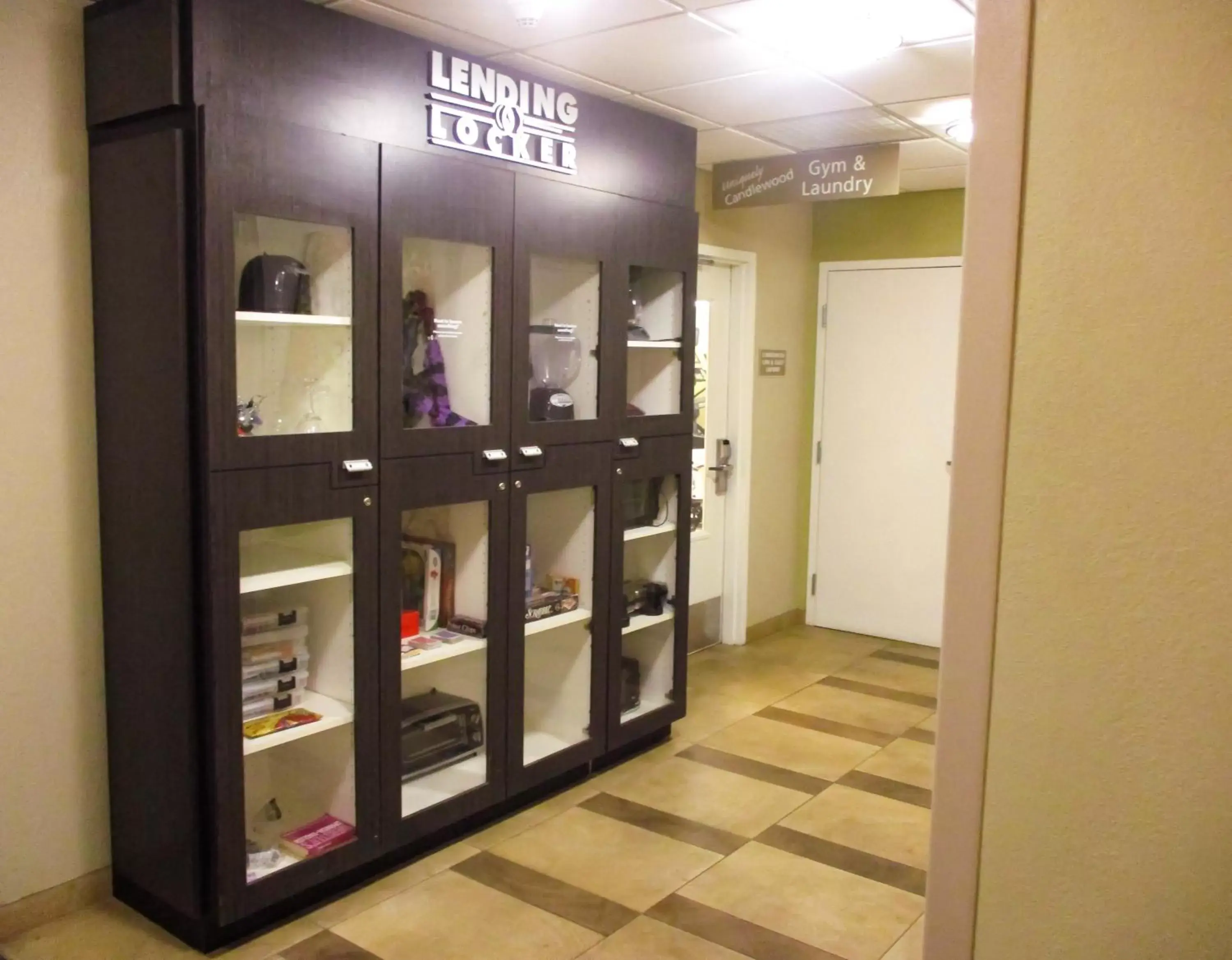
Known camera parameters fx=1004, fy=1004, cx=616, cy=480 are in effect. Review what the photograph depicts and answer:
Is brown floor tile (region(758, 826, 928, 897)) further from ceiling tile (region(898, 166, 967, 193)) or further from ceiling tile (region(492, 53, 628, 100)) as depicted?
ceiling tile (region(898, 166, 967, 193))

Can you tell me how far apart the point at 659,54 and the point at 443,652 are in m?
2.03

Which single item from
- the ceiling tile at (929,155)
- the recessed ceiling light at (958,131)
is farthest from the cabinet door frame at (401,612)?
the ceiling tile at (929,155)

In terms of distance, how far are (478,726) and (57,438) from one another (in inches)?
61.8

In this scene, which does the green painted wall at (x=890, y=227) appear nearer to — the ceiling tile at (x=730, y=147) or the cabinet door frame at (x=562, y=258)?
the ceiling tile at (x=730, y=147)

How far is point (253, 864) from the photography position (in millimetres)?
2732

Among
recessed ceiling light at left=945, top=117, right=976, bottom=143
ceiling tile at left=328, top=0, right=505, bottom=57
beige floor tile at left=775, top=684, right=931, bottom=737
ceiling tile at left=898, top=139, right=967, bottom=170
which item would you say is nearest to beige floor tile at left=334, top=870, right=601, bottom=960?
beige floor tile at left=775, top=684, right=931, bottom=737

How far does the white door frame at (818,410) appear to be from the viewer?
19.1ft

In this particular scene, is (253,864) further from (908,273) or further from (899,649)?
(908,273)

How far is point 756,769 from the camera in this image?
3.97 meters

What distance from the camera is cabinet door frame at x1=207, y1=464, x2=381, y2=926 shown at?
8.29ft

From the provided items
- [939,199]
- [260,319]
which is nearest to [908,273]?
[939,199]

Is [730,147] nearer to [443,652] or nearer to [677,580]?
[677,580]

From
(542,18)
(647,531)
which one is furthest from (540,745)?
(542,18)

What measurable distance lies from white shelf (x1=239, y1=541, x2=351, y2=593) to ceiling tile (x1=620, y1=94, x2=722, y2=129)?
2.04 meters
